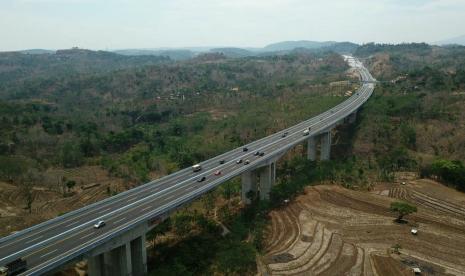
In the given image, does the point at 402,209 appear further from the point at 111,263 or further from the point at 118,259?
the point at 111,263

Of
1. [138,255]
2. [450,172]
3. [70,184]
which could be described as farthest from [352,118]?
[138,255]

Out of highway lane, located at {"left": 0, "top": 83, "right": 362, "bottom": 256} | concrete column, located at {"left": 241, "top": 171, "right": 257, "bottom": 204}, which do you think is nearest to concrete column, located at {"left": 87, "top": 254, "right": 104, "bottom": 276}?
highway lane, located at {"left": 0, "top": 83, "right": 362, "bottom": 256}

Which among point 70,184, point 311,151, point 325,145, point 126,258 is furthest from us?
point 325,145

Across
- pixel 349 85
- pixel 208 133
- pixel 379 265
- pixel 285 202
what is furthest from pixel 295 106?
pixel 379 265

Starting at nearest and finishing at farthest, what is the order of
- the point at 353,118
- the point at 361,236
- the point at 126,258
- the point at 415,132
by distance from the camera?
the point at 126,258 < the point at 361,236 < the point at 415,132 < the point at 353,118

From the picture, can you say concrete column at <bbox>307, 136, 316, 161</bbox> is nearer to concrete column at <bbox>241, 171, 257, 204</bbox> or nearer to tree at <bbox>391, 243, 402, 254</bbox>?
concrete column at <bbox>241, 171, 257, 204</bbox>

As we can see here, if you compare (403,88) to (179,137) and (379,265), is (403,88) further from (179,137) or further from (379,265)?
(379,265)
